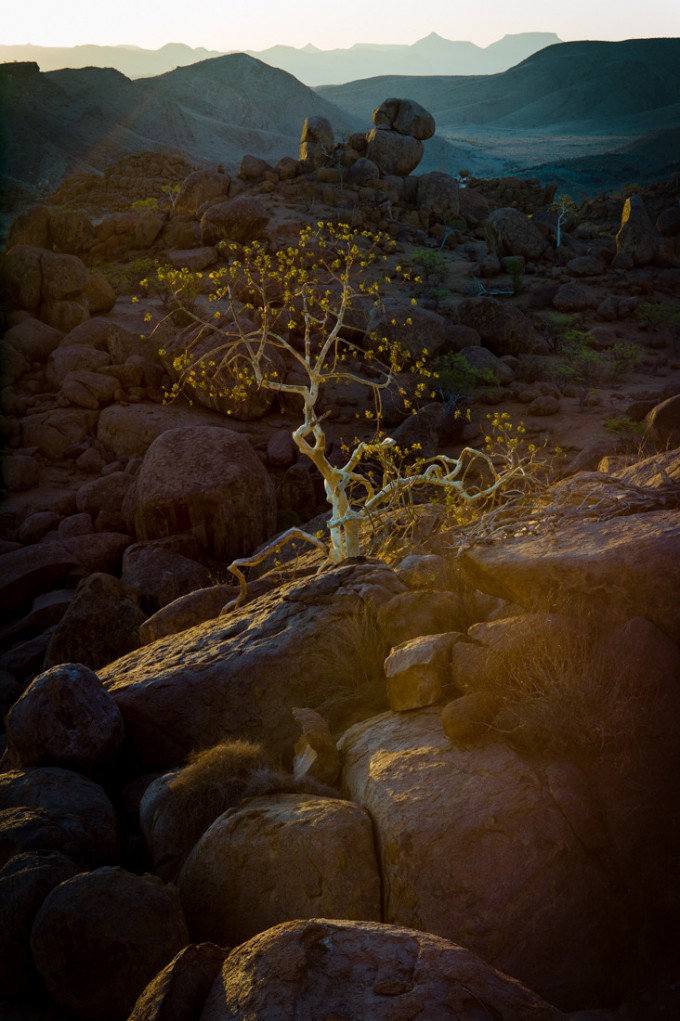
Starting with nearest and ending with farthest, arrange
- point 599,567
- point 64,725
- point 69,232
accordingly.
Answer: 1. point 599,567
2. point 64,725
3. point 69,232

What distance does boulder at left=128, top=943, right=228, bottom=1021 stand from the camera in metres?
3.26

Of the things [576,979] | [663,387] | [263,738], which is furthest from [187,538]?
[663,387]

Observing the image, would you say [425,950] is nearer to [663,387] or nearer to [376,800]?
[376,800]

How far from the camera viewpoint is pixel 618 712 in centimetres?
469

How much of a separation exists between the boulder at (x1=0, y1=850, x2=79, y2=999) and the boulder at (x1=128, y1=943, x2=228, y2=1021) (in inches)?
50.8

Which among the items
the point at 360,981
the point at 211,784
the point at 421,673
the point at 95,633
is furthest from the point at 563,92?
the point at 360,981

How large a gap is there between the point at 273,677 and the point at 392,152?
44.2 metres

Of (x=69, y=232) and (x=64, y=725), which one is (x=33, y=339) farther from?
(x=64, y=725)

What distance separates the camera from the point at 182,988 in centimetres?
333

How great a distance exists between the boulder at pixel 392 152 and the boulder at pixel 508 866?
4489cm

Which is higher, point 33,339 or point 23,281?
point 23,281

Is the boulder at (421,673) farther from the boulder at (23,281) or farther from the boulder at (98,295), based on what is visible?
the boulder at (98,295)

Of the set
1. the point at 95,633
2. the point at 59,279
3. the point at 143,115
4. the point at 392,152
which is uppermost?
the point at 143,115

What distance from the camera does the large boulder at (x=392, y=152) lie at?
A: 4500 centimetres
